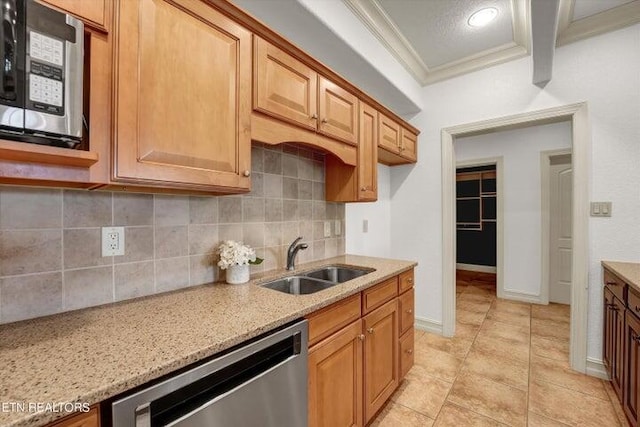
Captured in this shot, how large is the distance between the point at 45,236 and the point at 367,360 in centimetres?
157

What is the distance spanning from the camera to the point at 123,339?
86 cm

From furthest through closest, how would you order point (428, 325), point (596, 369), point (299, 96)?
1. point (428, 325)
2. point (596, 369)
3. point (299, 96)

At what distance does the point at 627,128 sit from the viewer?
2045 millimetres

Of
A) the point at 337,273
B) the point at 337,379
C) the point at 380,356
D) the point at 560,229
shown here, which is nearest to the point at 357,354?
the point at 337,379

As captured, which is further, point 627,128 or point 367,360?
point 627,128

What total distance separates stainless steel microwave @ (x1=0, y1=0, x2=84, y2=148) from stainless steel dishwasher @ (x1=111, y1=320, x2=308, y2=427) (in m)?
0.70

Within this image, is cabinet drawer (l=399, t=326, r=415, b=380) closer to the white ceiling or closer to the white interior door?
the white ceiling

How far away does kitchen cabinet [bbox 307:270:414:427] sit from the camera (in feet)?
4.16

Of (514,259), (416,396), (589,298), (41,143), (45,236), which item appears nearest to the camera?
(41,143)

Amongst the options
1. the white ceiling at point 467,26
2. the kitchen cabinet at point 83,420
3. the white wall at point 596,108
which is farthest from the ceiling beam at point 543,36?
the kitchen cabinet at point 83,420

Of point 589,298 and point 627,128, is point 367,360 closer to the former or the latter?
point 589,298

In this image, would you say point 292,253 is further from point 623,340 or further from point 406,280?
point 623,340

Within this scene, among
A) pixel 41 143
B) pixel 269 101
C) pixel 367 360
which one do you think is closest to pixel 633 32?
pixel 269 101

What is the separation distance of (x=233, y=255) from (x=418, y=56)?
7.94 feet
